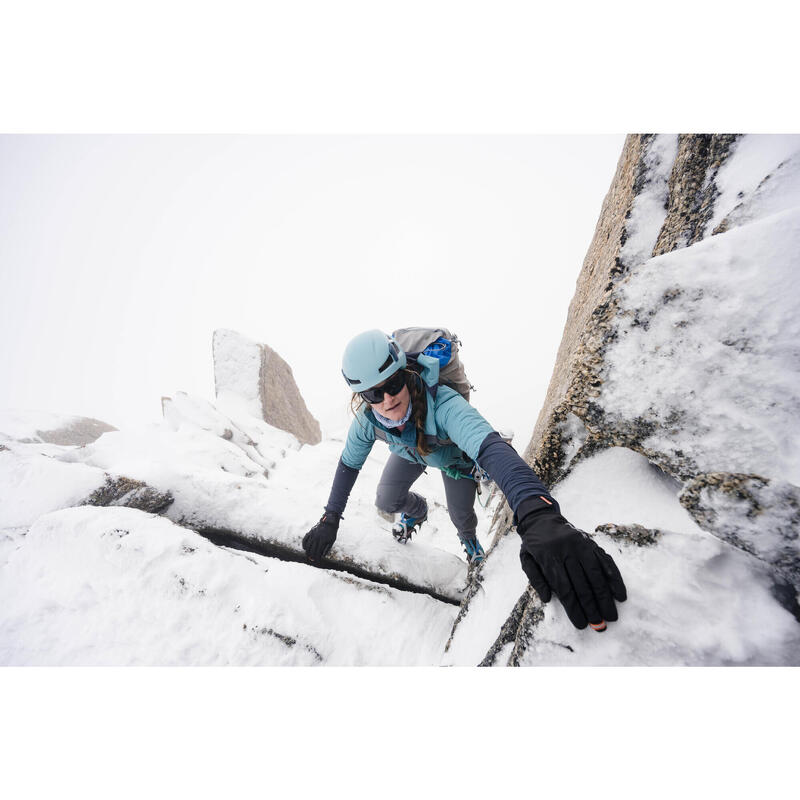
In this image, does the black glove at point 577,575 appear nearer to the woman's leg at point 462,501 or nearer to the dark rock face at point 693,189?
the woman's leg at point 462,501

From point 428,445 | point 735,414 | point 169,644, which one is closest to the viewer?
point 735,414

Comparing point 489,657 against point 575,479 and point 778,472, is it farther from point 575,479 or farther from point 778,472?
point 778,472

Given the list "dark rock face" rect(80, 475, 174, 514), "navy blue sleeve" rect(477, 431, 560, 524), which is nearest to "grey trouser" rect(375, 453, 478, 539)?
"navy blue sleeve" rect(477, 431, 560, 524)

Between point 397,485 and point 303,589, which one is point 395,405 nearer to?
point 397,485

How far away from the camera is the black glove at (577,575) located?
1.72m

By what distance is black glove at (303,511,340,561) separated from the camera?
3498 mm

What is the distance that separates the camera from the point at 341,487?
3.50m

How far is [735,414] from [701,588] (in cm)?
96

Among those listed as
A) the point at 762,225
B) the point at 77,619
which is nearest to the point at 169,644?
the point at 77,619

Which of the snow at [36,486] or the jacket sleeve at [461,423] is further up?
the jacket sleeve at [461,423]

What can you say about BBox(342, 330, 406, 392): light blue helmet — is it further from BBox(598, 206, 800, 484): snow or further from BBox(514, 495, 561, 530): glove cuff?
BBox(598, 206, 800, 484): snow

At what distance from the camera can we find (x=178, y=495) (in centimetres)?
408

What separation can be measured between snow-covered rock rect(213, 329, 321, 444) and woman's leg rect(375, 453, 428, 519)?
10625 millimetres

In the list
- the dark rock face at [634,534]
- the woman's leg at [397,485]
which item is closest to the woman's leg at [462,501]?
the woman's leg at [397,485]
